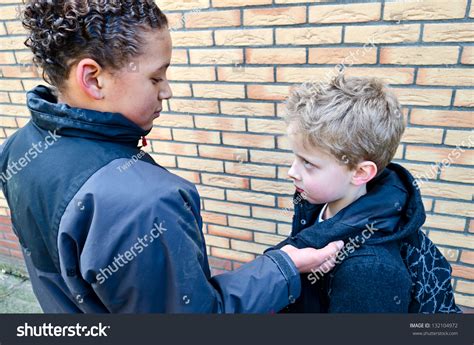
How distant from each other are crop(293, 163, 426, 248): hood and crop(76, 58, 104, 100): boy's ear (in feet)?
2.97

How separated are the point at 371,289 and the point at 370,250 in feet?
0.42

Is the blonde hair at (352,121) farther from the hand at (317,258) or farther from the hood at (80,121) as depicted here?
the hood at (80,121)

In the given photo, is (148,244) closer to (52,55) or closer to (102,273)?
(102,273)

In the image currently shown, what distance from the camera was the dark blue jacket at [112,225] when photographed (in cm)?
107

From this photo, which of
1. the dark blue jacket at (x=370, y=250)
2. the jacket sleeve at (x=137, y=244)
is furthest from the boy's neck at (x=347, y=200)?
the jacket sleeve at (x=137, y=244)

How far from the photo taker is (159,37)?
1.22 m

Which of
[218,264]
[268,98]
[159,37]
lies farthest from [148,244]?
[218,264]

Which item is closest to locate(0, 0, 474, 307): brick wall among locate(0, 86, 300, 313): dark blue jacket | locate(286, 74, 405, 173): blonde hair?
locate(286, 74, 405, 173): blonde hair

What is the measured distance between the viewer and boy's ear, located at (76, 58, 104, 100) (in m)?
1.15

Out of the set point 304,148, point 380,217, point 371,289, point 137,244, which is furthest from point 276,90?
point 137,244

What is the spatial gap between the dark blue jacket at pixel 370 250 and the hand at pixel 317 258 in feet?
0.08

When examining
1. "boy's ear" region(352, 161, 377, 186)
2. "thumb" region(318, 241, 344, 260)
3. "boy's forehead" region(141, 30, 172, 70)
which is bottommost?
"thumb" region(318, 241, 344, 260)

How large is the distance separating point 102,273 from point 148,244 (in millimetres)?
157

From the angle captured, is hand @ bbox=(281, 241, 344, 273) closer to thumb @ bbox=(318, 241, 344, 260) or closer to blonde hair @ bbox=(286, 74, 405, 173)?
thumb @ bbox=(318, 241, 344, 260)
